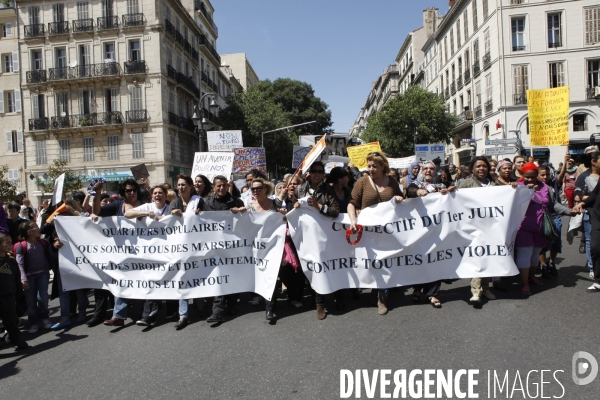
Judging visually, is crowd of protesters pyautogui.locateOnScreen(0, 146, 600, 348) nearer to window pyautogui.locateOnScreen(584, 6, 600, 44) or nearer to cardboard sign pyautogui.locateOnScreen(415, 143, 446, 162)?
cardboard sign pyautogui.locateOnScreen(415, 143, 446, 162)

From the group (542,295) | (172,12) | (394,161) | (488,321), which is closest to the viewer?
(488,321)

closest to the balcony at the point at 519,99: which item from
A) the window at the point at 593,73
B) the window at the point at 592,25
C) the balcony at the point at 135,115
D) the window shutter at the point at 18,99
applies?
the window at the point at 593,73

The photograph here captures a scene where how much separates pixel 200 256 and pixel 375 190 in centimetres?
222

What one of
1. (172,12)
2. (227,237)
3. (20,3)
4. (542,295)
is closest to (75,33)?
(20,3)

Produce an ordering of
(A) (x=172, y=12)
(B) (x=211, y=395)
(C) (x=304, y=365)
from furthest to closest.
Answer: (A) (x=172, y=12) → (C) (x=304, y=365) → (B) (x=211, y=395)

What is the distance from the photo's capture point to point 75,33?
3378 centimetres

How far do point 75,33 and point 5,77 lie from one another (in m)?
6.42

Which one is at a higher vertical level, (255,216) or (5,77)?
(5,77)

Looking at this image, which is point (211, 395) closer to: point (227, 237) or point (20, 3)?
point (227, 237)

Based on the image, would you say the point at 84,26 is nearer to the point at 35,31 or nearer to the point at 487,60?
the point at 35,31

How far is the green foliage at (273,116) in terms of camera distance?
4384 cm

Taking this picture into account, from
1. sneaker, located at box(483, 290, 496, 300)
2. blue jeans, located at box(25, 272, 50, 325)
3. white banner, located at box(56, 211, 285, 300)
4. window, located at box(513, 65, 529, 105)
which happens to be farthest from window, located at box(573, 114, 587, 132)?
blue jeans, located at box(25, 272, 50, 325)

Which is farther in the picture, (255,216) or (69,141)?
(69,141)

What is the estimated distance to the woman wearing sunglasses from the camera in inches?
222
